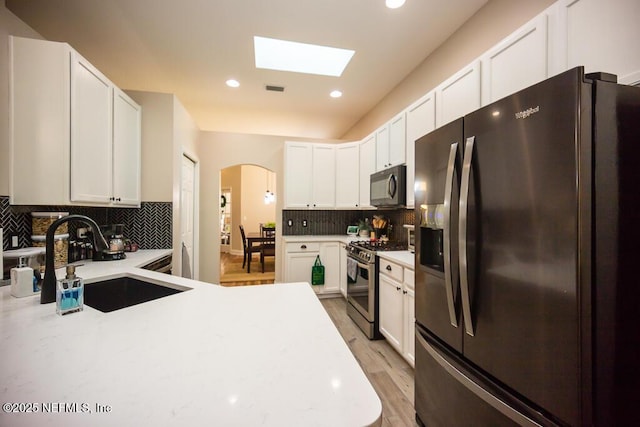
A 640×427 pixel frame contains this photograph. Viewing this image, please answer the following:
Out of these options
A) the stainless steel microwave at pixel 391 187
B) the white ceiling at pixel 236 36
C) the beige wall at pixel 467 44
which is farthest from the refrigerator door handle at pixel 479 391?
the white ceiling at pixel 236 36

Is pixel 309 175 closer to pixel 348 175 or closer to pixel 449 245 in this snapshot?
pixel 348 175

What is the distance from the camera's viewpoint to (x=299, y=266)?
405cm

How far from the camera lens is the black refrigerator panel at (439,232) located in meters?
1.29

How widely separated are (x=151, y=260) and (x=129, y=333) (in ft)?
5.96

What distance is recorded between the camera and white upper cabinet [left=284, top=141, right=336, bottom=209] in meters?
4.29

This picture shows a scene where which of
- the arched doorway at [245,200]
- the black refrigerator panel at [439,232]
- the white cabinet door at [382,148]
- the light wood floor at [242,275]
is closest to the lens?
the black refrigerator panel at [439,232]

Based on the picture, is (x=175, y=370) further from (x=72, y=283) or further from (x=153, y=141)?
(x=153, y=141)

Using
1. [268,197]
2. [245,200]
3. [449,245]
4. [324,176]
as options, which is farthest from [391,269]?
[245,200]

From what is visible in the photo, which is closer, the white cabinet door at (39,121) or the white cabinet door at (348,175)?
the white cabinet door at (39,121)

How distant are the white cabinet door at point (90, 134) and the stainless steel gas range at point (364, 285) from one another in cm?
252

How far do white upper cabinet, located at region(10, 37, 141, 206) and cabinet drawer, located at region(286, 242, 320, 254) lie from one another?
2431 millimetres

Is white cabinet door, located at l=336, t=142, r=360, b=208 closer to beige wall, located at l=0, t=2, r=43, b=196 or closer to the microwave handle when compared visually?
the microwave handle

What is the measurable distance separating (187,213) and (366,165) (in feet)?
8.99

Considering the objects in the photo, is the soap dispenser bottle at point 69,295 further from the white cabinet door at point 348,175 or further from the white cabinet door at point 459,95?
the white cabinet door at point 348,175
